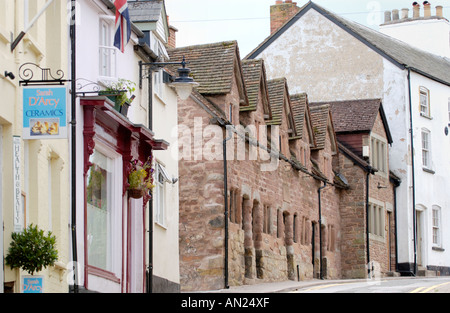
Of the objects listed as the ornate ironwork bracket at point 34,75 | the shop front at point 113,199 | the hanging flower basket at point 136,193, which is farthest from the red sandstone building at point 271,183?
the ornate ironwork bracket at point 34,75

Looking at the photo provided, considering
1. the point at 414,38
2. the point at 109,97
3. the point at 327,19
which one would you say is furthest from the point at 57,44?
the point at 414,38

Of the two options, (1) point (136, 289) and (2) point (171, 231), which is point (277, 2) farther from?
(1) point (136, 289)

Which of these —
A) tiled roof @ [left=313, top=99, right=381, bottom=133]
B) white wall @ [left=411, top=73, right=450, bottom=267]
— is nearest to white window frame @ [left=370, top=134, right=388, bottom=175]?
tiled roof @ [left=313, top=99, right=381, bottom=133]

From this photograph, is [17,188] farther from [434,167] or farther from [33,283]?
[434,167]

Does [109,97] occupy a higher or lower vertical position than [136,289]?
higher

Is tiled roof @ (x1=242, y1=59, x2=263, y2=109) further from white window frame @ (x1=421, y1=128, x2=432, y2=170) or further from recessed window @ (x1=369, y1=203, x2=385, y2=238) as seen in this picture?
white window frame @ (x1=421, y1=128, x2=432, y2=170)

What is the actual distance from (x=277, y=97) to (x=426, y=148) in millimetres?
14187

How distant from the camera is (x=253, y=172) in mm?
34281

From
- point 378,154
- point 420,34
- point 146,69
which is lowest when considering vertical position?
point 146,69

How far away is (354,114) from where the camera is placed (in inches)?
1868

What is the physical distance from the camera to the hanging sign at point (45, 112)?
1644 centimetres

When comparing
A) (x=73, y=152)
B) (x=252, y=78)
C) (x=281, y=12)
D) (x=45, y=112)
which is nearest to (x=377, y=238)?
(x=281, y=12)
